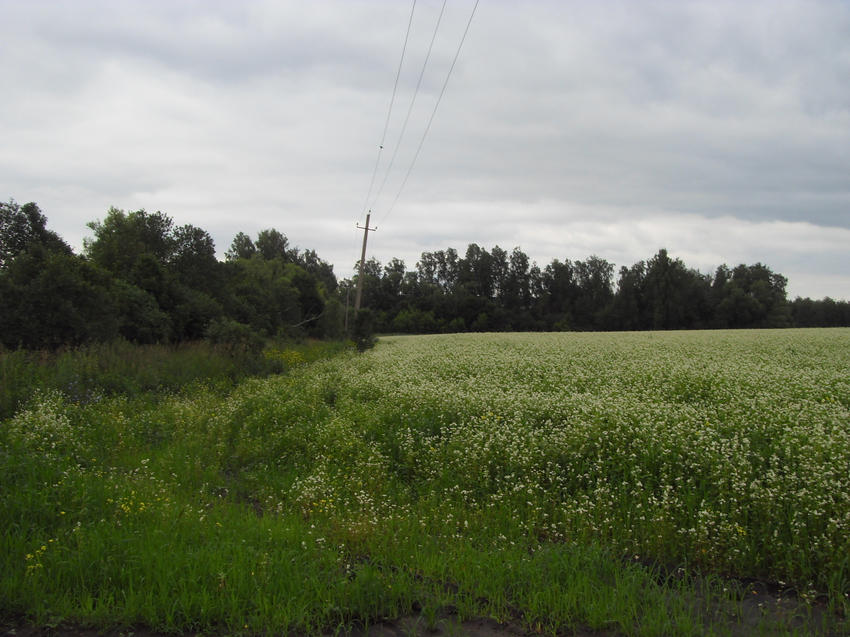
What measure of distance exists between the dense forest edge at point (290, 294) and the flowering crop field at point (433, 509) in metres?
9.80

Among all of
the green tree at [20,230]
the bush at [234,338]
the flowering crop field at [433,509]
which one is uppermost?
the green tree at [20,230]

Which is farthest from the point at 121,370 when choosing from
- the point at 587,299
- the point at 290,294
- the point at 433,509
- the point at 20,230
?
the point at 587,299

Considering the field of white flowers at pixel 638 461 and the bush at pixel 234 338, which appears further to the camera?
the bush at pixel 234 338

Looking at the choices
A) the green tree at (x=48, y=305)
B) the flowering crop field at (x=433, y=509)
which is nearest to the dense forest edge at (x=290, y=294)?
the green tree at (x=48, y=305)

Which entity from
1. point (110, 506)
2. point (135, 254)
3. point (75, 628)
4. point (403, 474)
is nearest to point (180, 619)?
point (75, 628)

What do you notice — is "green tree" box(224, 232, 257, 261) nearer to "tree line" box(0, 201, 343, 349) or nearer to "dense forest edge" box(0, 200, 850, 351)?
"dense forest edge" box(0, 200, 850, 351)

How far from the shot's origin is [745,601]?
4.23 m

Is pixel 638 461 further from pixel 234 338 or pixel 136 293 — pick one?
pixel 136 293

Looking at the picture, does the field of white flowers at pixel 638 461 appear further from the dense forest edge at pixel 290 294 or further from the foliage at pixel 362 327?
the foliage at pixel 362 327

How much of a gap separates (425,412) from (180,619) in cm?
573

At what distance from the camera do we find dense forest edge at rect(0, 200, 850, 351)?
17672 mm

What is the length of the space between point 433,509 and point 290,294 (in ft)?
130

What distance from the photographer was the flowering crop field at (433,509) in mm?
4023

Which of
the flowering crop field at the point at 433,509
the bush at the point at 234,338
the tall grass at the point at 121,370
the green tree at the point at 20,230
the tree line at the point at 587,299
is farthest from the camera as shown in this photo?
the tree line at the point at 587,299
